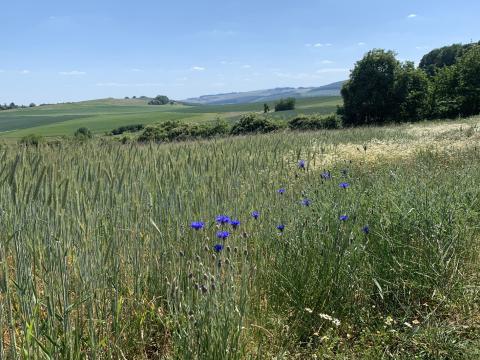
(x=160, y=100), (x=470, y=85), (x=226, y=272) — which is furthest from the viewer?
(x=160, y=100)

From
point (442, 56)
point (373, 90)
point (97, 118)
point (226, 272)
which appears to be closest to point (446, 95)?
point (373, 90)

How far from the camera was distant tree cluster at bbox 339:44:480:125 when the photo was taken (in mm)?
33234

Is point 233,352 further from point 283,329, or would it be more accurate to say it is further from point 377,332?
point 377,332

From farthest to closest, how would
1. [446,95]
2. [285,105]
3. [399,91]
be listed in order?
[285,105]
[446,95]
[399,91]

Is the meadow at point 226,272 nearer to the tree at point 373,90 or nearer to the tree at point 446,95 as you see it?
the tree at point 373,90

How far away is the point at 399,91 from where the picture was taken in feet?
110

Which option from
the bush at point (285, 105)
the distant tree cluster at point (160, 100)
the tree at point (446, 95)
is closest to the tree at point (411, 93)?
the tree at point (446, 95)

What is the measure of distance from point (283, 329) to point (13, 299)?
1472 mm

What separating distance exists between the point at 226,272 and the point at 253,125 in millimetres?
27006

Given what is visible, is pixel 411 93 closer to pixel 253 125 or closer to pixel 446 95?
pixel 446 95

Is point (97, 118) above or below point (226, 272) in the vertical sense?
above

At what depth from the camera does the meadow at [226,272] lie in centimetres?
176

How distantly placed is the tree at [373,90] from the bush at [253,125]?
898cm

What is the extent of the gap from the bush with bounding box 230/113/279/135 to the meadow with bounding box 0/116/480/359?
24508 millimetres
